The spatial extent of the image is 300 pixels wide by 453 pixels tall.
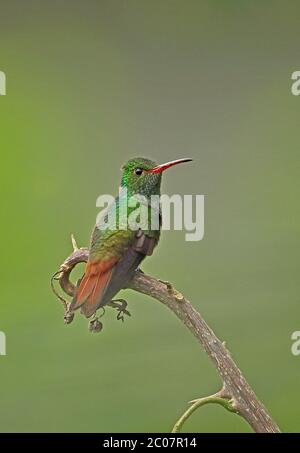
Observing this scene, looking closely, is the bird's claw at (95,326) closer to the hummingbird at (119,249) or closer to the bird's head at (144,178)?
the hummingbird at (119,249)

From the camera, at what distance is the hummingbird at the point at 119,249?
1.30 metres

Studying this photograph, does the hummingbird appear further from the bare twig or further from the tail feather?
the bare twig

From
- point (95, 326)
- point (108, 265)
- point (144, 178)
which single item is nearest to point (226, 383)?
point (95, 326)

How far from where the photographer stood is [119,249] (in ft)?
4.76

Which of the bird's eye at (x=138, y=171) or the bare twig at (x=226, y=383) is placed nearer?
the bare twig at (x=226, y=383)

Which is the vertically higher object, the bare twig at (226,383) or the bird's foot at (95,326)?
the bird's foot at (95,326)

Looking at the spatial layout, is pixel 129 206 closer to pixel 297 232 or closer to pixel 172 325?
pixel 172 325

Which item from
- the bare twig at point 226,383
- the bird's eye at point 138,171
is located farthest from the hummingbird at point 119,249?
the bare twig at point 226,383

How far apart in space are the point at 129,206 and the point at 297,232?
4.30 feet

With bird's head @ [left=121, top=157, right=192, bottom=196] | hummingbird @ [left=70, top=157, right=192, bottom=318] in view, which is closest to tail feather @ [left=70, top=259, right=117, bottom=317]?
hummingbird @ [left=70, top=157, right=192, bottom=318]

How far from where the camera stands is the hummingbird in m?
1.30

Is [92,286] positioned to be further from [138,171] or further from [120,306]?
[138,171]

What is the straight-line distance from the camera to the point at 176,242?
8.33ft
